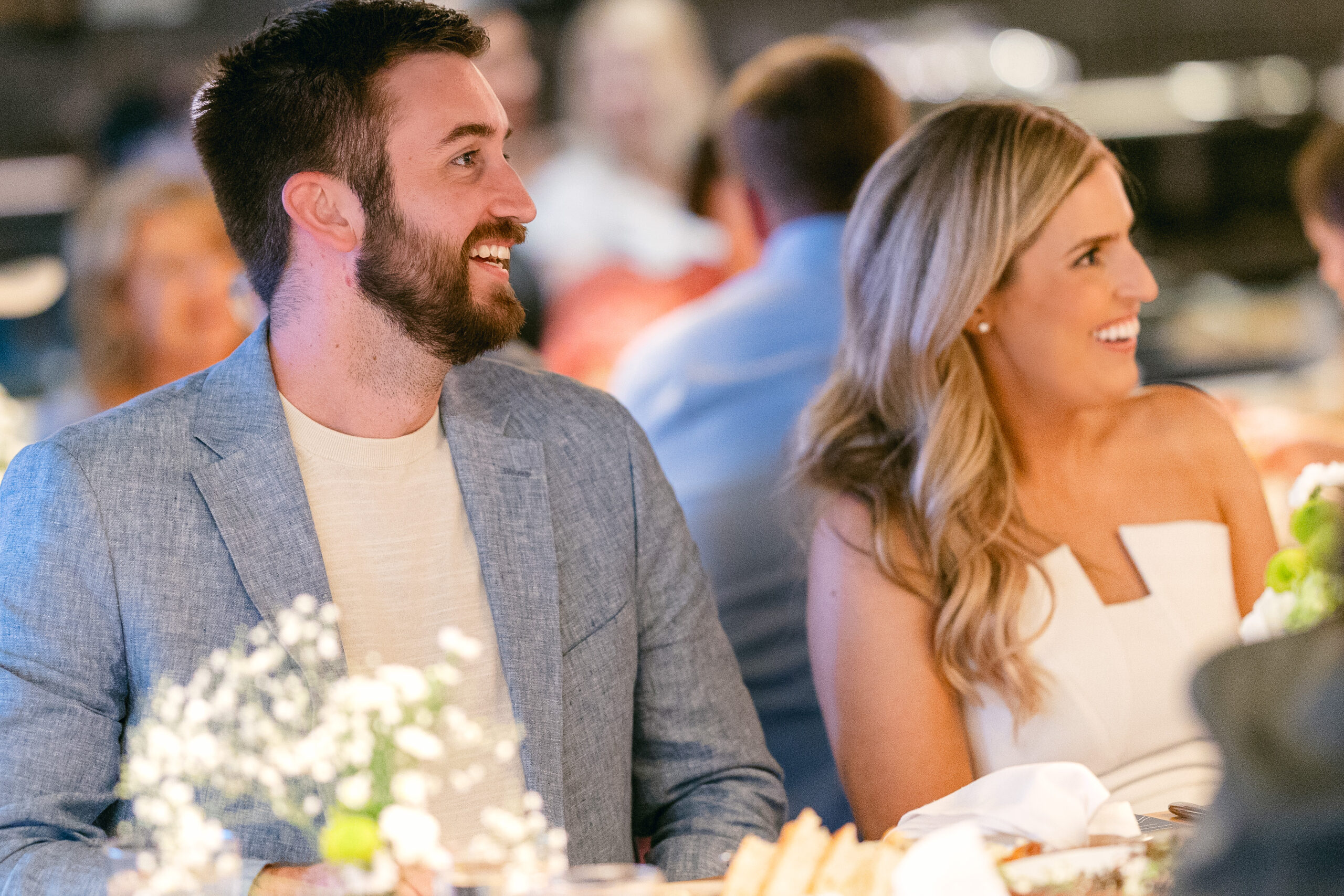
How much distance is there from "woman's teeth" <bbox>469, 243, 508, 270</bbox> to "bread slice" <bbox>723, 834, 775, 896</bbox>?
845mm

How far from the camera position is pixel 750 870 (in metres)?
1.20

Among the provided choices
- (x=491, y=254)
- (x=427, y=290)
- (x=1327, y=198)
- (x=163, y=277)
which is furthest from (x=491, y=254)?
(x=1327, y=198)

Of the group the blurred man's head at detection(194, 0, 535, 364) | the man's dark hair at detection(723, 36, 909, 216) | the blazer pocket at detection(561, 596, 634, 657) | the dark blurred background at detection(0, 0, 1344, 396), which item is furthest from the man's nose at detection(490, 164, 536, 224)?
the dark blurred background at detection(0, 0, 1344, 396)

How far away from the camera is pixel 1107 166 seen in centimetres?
206

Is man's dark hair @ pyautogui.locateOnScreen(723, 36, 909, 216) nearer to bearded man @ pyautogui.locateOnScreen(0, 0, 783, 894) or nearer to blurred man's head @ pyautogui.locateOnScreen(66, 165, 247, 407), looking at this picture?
bearded man @ pyautogui.locateOnScreen(0, 0, 783, 894)

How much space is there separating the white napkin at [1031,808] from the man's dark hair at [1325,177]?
198 centimetres

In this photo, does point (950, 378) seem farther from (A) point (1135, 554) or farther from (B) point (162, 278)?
(B) point (162, 278)

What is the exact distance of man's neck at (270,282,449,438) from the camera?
5.58ft

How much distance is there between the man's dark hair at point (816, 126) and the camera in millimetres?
2762

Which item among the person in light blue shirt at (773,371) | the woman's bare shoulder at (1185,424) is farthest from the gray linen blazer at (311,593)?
the woman's bare shoulder at (1185,424)

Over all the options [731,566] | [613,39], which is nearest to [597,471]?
[731,566]

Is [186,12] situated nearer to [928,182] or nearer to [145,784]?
[928,182]

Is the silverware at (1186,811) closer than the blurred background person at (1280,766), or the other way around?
the blurred background person at (1280,766)

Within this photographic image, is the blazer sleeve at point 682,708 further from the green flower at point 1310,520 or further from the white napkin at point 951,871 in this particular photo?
the green flower at point 1310,520
